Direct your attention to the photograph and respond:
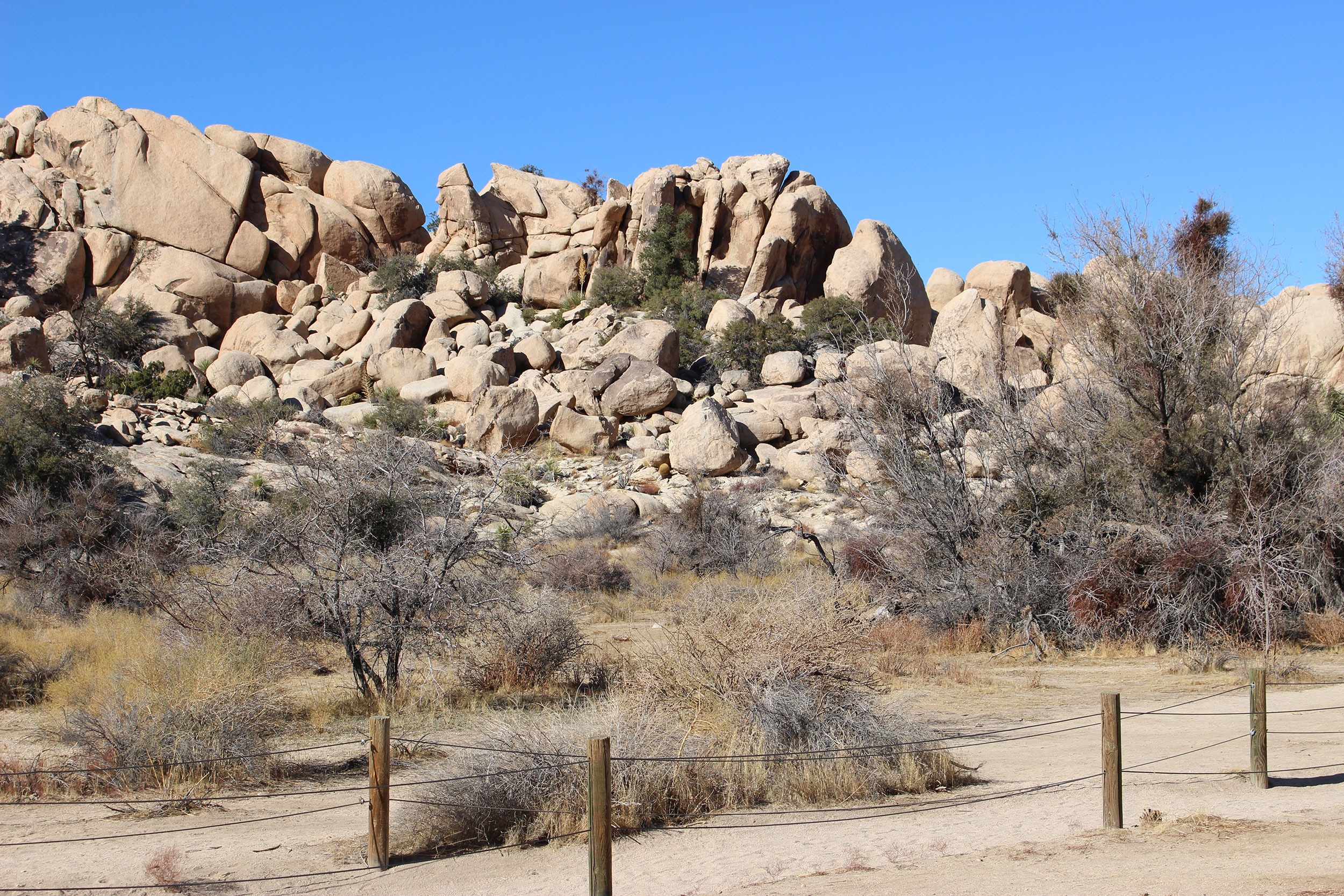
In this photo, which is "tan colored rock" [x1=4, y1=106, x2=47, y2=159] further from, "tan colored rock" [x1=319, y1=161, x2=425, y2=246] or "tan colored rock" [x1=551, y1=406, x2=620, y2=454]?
"tan colored rock" [x1=551, y1=406, x2=620, y2=454]

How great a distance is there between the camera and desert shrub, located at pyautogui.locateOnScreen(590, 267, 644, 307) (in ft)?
138

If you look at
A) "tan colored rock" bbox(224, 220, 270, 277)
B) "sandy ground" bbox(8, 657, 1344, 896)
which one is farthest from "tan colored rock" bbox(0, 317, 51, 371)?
"sandy ground" bbox(8, 657, 1344, 896)

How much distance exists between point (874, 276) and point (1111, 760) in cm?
3581

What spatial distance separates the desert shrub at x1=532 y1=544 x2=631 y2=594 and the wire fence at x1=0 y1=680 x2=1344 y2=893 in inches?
419

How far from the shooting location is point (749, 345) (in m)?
37.3

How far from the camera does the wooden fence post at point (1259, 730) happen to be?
7.66 meters

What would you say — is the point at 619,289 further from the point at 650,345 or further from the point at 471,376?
the point at 471,376

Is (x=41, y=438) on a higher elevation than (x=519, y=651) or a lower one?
higher

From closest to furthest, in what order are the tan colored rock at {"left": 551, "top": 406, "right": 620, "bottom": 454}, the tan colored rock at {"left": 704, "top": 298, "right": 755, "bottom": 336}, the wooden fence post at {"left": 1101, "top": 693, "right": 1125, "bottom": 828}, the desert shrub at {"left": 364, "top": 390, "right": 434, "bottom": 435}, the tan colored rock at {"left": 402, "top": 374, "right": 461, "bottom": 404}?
the wooden fence post at {"left": 1101, "top": 693, "right": 1125, "bottom": 828} < the desert shrub at {"left": 364, "top": 390, "right": 434, "bottom": 435} < the tan colored rock at {"left": 551, "top": 406, "right": 620, "bottom": 454} < the tan colored rock at {"left": 402, "top": 374, "right": 461, "bottom": 404} < the tan colored rock at {"left": 704, "top": 298, "right": 755, "bottom": 336}

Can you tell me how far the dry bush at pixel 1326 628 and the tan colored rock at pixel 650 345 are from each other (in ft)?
76.7

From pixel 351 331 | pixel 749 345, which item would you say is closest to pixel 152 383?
pixel 351 331

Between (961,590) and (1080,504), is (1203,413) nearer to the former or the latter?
(1080,504)

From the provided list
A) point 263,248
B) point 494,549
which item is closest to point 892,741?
point 494,549

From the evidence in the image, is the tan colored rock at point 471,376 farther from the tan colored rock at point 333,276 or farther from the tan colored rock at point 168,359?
the tan colored rock at point 333,276
